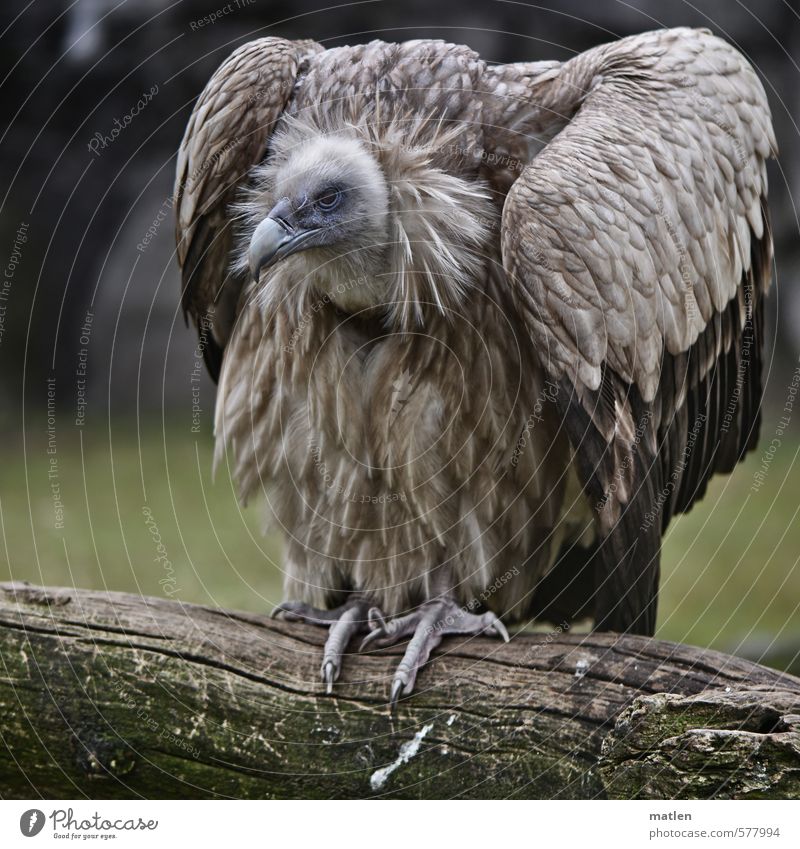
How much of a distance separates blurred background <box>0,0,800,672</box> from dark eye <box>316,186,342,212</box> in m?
0.54

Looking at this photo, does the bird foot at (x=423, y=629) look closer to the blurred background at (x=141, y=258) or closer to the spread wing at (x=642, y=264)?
the spread wing at (x=642, y=264)

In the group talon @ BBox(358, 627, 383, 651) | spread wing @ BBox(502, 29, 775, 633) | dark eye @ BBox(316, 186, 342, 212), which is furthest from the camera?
talon @ BBox(358, 627, 383, 651)

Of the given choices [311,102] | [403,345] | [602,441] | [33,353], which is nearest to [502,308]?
[403,345]

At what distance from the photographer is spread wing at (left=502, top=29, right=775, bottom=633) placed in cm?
165

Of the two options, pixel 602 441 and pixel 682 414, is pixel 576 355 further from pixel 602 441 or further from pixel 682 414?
pixel 682 414

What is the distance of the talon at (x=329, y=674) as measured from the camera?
70.8 inches

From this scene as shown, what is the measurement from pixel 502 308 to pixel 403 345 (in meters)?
0.21

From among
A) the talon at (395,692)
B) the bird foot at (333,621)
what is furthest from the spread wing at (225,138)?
the talon at (395,692)

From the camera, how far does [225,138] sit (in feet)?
6.05

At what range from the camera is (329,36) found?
2.14m

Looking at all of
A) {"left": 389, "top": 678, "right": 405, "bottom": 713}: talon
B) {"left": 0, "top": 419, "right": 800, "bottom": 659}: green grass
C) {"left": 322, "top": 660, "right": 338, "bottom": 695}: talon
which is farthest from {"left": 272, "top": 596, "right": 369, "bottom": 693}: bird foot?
{"left": 0, "top": 419, "right": 800, "bottom": 659}: green grass

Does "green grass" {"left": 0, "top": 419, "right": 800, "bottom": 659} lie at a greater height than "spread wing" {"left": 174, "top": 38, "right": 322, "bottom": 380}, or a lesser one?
lesser

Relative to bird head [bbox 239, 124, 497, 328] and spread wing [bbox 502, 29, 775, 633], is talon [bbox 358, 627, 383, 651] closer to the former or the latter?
spread wing [bbox 502, 29, 775, 633]

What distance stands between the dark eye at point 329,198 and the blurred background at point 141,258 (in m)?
0.54
